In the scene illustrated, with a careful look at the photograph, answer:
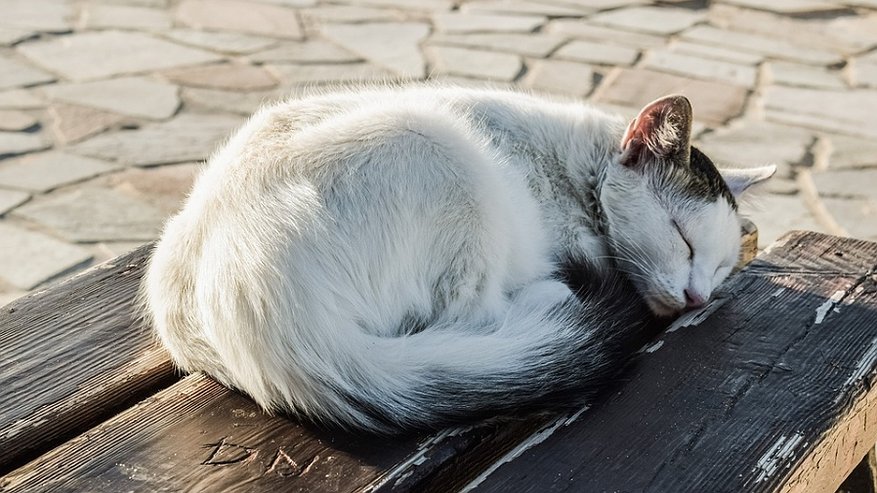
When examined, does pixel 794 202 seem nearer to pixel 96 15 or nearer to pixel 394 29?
pixel 394 29

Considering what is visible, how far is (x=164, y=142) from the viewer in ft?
15.2

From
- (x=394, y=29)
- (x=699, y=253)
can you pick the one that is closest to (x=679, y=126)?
(x=699, y=253)

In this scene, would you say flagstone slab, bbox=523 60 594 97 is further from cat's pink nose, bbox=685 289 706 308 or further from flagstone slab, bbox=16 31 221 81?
cat's pink nose, bbox=685 289 706 308

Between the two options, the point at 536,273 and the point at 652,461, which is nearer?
the point at 652,461

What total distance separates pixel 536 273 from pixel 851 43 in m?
4.62

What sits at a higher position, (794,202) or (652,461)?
(652,461)

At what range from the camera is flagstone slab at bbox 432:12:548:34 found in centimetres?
607

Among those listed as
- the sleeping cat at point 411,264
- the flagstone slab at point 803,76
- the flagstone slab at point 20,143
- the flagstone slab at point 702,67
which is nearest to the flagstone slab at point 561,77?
the flagstone slab at point 702,67

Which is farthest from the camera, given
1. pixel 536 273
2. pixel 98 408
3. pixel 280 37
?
pixel 280 37

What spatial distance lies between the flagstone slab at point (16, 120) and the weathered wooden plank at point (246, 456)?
3416 mm

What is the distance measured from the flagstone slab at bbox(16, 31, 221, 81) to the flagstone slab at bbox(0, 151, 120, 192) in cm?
89

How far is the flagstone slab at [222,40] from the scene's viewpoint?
18.7ft

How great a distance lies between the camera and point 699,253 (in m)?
2.39

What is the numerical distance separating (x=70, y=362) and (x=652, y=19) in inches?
204
